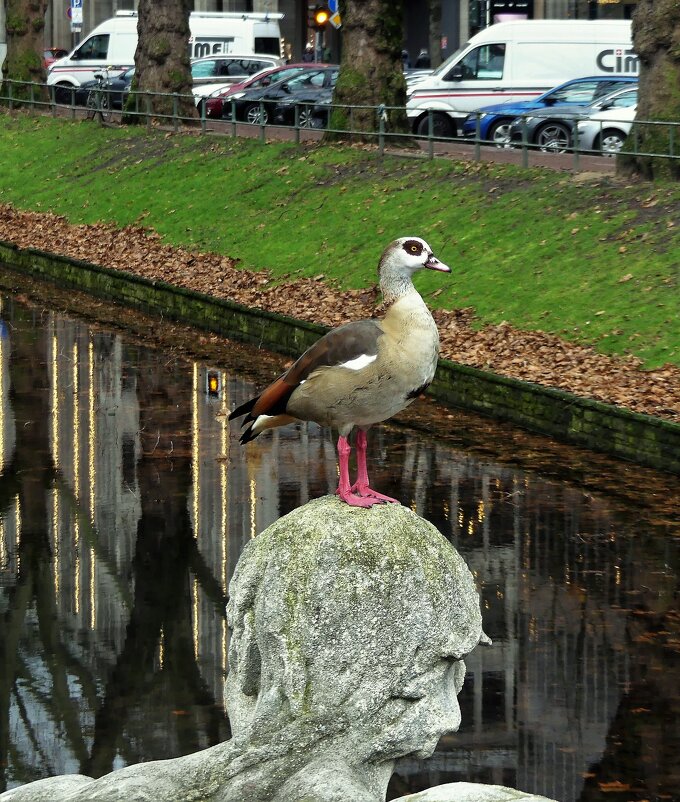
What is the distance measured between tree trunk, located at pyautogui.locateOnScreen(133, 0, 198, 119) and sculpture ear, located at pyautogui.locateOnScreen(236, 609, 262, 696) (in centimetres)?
3202

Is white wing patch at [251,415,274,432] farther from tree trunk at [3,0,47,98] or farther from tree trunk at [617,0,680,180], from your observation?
tree trunk at [3,0,47,98]

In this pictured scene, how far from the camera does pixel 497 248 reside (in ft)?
72.1

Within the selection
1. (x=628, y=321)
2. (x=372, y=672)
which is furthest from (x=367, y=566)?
(x=628, y=321)

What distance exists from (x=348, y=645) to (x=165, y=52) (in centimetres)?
3320

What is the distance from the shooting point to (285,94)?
41094mm

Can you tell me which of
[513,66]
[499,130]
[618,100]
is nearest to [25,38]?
[513,66]

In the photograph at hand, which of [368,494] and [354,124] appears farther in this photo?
[354,124]

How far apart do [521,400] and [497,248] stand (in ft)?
19.5

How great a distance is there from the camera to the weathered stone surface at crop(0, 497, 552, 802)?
445 cm

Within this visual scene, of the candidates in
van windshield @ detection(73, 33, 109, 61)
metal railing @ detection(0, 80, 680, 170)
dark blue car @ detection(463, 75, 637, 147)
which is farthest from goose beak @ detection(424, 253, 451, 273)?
van windshield @ detection(73, 33, 109, 61)

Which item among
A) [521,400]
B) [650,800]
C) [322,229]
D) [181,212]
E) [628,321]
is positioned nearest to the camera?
[650,800]

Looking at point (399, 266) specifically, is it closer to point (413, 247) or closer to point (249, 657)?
point (413, 247)

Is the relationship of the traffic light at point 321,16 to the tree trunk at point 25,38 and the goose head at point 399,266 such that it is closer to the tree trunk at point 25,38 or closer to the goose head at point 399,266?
the tree trunk at point 25,38

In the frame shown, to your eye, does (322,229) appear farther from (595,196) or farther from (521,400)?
(521,400)
